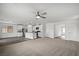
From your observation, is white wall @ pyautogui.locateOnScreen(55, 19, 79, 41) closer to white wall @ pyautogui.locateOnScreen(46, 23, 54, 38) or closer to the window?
white wall @ pyautogui.locateOnScreen(46, 23, 54, 38)

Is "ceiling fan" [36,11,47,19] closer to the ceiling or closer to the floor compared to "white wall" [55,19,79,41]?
closer to the ceiling

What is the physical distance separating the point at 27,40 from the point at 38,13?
737 millimetres

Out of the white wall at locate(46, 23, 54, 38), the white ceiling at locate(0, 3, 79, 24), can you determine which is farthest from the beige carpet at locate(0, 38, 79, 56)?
the white ceiling at locate(0, 3, 79, 24)

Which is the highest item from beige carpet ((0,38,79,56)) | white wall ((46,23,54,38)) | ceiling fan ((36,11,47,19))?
ceiling fan ((36,11,47,19))

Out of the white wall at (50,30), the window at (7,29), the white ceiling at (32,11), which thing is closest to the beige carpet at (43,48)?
the white wall at (50,30)

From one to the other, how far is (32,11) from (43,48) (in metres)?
0.94

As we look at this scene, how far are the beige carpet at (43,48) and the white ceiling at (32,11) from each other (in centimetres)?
55

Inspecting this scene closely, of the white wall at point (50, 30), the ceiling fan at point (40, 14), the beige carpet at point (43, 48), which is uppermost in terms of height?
the ceiling fan at point (40, 14)

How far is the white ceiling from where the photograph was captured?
1924 mm

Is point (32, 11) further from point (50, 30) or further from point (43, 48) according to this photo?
point (43, 48)

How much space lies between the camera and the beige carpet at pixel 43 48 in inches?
76.5

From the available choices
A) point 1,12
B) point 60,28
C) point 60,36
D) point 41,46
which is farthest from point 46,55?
point 1,12

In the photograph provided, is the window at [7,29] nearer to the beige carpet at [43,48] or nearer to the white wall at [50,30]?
the beige carpet at [43,48]

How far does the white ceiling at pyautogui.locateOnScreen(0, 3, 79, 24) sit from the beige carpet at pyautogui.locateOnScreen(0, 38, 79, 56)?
1.79ft
